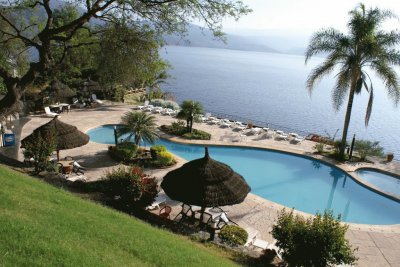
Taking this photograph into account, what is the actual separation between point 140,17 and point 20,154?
9474 mm

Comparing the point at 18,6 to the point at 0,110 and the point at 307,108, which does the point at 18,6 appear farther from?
the point at 307,108

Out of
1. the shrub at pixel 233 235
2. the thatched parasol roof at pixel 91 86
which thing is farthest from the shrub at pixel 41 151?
the thatched parasol roof at pixel 91 86

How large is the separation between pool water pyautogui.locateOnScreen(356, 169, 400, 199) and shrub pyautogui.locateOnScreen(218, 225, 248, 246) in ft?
36.7

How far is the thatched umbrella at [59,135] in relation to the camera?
1468 cm

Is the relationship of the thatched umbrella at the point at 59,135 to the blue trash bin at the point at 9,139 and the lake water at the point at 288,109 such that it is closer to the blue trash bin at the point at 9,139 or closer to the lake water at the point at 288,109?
the blue trash bin at the point at 9,139

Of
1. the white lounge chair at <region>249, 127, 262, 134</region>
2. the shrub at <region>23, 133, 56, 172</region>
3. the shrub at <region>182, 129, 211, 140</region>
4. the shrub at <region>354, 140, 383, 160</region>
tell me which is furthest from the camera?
the white lounge chair at <region>249, 127, 262, 134</region>

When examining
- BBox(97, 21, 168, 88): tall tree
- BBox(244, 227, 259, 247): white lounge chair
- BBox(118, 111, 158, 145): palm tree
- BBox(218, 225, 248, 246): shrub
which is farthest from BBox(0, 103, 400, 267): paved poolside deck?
BBox(97, 21, 168, 88): tall tree

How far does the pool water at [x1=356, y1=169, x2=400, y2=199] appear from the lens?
747 inches

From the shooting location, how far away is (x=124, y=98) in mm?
35938

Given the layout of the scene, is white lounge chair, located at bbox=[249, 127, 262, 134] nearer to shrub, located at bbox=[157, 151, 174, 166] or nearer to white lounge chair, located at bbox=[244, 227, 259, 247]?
shrub, located at bbox=[157, 151, 174, 166]

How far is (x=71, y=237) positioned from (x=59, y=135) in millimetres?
9229

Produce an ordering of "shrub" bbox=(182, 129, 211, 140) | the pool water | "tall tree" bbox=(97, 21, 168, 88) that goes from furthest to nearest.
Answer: "shrub" bbox=(182, 129, 211, 140)
the pool water
"tall tree" bbox=(97, 21, 168, 88)

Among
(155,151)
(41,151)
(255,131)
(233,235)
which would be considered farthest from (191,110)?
(233,235)

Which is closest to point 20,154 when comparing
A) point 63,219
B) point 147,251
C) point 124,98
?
point 63,219
